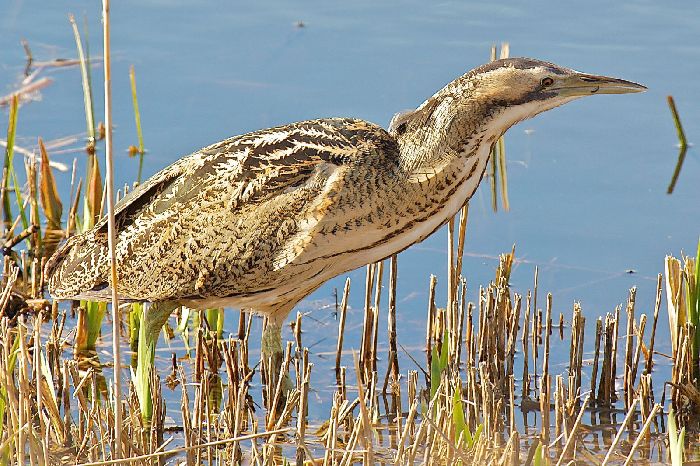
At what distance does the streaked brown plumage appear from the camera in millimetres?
5176

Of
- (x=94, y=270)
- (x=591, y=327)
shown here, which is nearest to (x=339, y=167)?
(x=94, y=270)

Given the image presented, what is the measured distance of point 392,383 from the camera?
605cm

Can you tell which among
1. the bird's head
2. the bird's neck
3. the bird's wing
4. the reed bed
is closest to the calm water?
the reed bed

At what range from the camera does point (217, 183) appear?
212 inches

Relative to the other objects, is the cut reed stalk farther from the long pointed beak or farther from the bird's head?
the long pointed beak

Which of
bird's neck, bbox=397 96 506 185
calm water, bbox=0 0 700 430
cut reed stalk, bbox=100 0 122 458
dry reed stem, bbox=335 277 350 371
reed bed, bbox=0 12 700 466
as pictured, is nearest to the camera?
cut reed stalk, bbox=100 0 122 458

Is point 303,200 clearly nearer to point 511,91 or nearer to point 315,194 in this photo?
point 315,194

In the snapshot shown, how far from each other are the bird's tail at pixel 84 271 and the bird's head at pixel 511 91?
1497mm

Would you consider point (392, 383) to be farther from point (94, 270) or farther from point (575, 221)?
point (575, 221)

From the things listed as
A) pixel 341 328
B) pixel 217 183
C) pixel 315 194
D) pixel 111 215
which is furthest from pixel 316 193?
pixel 111 215

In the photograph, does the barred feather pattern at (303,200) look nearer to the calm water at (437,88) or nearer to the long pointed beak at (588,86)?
the long pointed beak at (588,86)

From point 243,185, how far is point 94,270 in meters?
0.75

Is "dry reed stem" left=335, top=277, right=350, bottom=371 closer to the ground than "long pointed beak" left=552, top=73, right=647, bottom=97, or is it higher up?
closer to the ground

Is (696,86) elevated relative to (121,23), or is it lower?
lower
